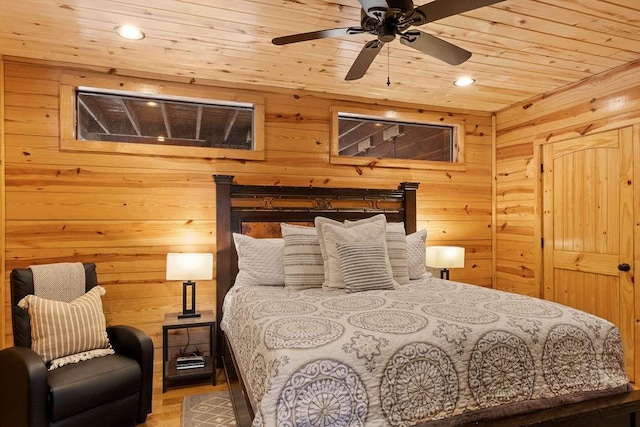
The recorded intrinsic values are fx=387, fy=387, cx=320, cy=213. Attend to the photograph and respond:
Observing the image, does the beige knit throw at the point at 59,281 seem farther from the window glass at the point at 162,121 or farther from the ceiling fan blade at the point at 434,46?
the ceiling fan blade at the point at 434,46

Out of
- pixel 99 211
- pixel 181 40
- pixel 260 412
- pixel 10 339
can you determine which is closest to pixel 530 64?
pixel 181 40

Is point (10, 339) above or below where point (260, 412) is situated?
below

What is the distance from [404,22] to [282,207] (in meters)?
2.15

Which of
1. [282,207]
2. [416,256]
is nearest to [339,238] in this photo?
[416,256]

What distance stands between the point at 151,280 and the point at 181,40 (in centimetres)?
195

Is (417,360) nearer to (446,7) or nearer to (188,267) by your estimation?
(446,7)

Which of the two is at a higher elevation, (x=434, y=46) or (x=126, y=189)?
(x=434, y=46)

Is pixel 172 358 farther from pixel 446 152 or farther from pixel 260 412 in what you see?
pixel 446 152

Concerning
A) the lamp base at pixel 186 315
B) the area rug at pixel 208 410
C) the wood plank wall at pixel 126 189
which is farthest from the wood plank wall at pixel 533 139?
the lamp base at pixel 186 315

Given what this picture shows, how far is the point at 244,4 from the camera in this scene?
227cm

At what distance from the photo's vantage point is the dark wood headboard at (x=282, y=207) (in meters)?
3.40

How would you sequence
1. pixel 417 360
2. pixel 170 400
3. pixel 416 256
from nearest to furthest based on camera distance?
pixel 417 360
pixel 170 400
pixel 416 256

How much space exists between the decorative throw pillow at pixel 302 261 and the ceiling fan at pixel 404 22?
4.62 ft

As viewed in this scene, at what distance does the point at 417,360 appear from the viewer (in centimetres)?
162
